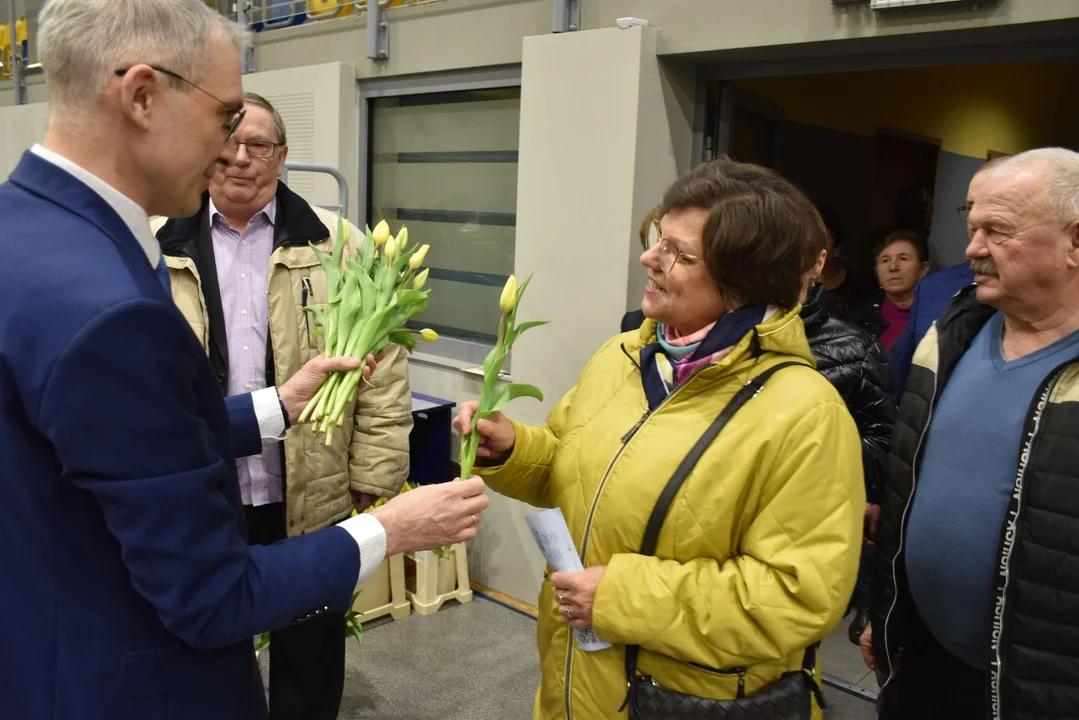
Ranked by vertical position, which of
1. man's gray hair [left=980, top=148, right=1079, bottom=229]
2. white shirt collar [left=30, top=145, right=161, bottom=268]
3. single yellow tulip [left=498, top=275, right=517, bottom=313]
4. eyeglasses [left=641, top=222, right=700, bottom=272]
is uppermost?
man's gray hair [left=980, top=148, right=1079, bottom=229]

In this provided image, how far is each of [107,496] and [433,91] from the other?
3.35 metres

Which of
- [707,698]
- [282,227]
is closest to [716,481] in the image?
[707,698]

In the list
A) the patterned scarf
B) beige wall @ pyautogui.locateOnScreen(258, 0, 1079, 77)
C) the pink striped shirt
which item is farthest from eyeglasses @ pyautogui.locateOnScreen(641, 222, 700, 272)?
beige wall @ pyautogui.locateOnScreen(258, 0, 1079, 77)

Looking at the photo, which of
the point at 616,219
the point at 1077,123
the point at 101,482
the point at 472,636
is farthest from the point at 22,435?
the point at 1077,123

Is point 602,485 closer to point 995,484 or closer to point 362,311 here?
point 362,311

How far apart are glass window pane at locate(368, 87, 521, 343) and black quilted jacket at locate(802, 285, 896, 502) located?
1.79 metres

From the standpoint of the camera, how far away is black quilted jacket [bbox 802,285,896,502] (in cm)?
232

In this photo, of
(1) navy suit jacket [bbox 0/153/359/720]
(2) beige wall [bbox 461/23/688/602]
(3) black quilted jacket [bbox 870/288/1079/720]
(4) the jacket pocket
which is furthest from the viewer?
(2) beige wall [bbox 461/23/688/602]

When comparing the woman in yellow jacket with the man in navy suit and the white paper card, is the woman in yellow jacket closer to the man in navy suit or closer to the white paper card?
the white paper card

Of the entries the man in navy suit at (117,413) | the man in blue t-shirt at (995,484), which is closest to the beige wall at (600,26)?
the man in blue t-shirt at (995,484)

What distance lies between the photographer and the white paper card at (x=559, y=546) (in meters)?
1.39

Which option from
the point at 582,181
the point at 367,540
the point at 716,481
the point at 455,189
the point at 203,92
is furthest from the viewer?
the point at 455,189

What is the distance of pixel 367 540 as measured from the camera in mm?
1162

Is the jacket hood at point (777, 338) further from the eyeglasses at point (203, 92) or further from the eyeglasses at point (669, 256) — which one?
the eyeglasses at point (203, 92)
